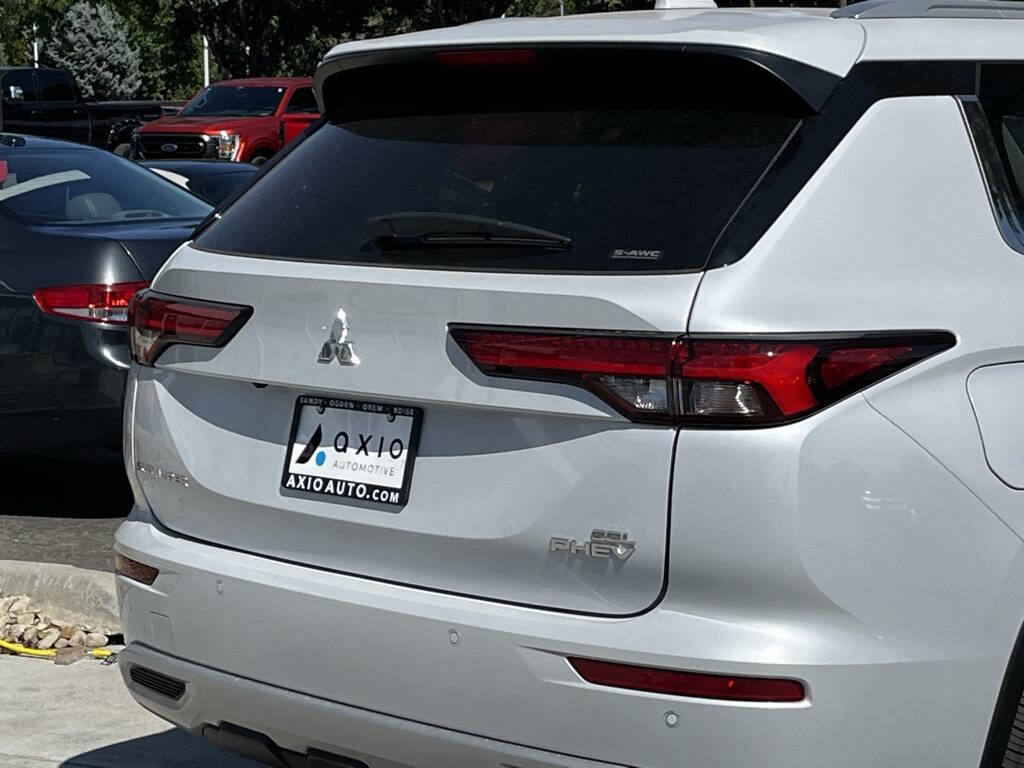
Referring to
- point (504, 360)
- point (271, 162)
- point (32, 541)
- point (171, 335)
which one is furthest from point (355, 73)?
point (32, 541)

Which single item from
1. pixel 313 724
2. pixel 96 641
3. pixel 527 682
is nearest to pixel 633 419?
pixel 527 682

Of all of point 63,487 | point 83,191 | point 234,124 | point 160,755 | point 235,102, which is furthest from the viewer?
point 235,102

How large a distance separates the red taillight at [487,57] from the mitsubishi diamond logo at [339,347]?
1.91ft

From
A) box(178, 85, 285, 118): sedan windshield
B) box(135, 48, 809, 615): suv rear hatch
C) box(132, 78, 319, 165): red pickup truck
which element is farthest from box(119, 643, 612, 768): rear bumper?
box(178, 85, 285, 118): sedan windshield

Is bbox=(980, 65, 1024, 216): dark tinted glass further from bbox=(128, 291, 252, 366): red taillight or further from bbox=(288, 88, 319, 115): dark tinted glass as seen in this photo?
bbox=(288, 88, 319, 115): dark tinted glass

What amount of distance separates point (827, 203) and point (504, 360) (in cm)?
60

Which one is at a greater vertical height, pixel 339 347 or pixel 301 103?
pixel 301 103

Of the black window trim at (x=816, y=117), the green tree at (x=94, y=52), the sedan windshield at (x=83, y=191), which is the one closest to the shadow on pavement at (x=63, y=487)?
the sedan windshield at (x=83, y=191)

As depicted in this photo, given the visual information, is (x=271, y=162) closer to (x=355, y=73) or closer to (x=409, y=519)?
(x=355, y=73)

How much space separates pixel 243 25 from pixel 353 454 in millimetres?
59115

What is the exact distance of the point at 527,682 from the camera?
112 inches

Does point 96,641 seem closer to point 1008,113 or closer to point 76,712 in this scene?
point 76,712

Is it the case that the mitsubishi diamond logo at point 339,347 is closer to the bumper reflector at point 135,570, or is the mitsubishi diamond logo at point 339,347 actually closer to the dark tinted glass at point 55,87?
the bumper reflector at point 135,570

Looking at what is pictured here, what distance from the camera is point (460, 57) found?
10.9ft
